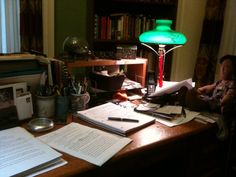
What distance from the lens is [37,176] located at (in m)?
0.81

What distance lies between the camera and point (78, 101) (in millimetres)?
1364

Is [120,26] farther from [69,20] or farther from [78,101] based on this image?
[78,101]

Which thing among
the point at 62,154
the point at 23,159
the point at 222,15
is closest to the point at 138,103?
the point at 62,154

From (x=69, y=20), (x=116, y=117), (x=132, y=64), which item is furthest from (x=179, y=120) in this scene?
(x=69, y=20)

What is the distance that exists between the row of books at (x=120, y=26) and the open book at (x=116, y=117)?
78cm

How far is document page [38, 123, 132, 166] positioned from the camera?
943 mm

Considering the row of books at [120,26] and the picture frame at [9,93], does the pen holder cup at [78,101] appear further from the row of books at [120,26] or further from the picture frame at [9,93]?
the row of books at [120,26]

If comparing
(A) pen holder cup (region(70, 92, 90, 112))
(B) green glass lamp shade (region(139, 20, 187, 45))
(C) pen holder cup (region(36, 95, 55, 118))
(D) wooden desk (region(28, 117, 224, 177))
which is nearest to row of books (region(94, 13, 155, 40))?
(B) green glass lamp shade (region(139, 20, 187, 45))

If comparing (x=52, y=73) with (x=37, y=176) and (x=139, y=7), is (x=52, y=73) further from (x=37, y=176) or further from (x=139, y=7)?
(x=139, y=7)

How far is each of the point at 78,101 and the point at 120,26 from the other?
93cm

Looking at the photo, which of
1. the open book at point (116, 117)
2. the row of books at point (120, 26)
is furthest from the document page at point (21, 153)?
the row of books at point (120, 26)

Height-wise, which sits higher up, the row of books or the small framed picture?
the row of books

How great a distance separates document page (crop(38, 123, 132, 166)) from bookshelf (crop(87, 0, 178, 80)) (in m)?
0.76

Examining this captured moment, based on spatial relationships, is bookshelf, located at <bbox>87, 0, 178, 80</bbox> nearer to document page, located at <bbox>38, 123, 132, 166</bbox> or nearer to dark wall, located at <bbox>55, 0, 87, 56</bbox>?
dark wall, located at <bbox>55, 0, 87, 56</bbox>
